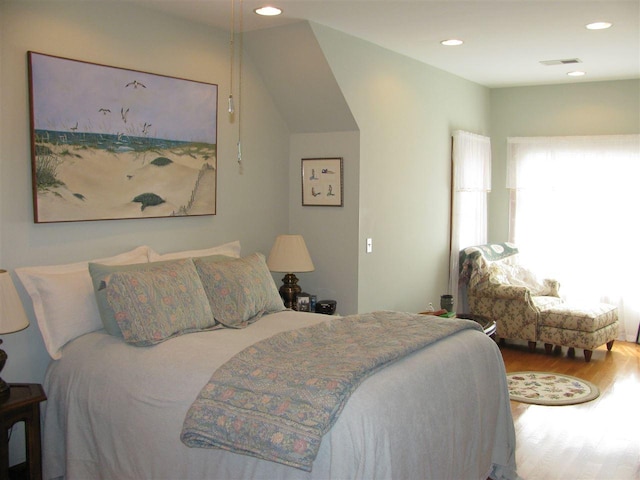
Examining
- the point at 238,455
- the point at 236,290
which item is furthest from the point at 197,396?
the point at 236,290

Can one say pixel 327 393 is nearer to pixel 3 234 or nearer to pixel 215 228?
pixel 3 234

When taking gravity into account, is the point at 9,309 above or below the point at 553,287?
above

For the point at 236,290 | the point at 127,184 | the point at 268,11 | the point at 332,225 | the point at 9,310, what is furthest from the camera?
the point at 332,225

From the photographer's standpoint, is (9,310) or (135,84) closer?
(9,310)

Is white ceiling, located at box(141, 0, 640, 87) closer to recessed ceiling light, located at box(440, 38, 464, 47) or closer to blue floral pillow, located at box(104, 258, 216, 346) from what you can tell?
recessed ceiling light, located at box(440, 38, 464, 47)

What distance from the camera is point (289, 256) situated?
436 centimetres

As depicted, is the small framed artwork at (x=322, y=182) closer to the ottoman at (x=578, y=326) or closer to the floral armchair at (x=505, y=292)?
the floral armchair at (x=505, y=292)

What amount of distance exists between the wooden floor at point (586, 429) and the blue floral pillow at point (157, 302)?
1.96 meters

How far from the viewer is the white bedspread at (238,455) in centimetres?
233

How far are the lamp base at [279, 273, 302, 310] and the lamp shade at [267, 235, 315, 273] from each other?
196mm

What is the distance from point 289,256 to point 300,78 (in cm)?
126

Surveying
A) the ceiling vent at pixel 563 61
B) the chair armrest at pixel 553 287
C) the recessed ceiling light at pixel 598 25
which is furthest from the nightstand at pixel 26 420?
the chair armrest at pixel 553 287

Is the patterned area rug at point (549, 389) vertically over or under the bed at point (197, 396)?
under

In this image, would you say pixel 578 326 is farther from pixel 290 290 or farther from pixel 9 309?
pixel 9 309
